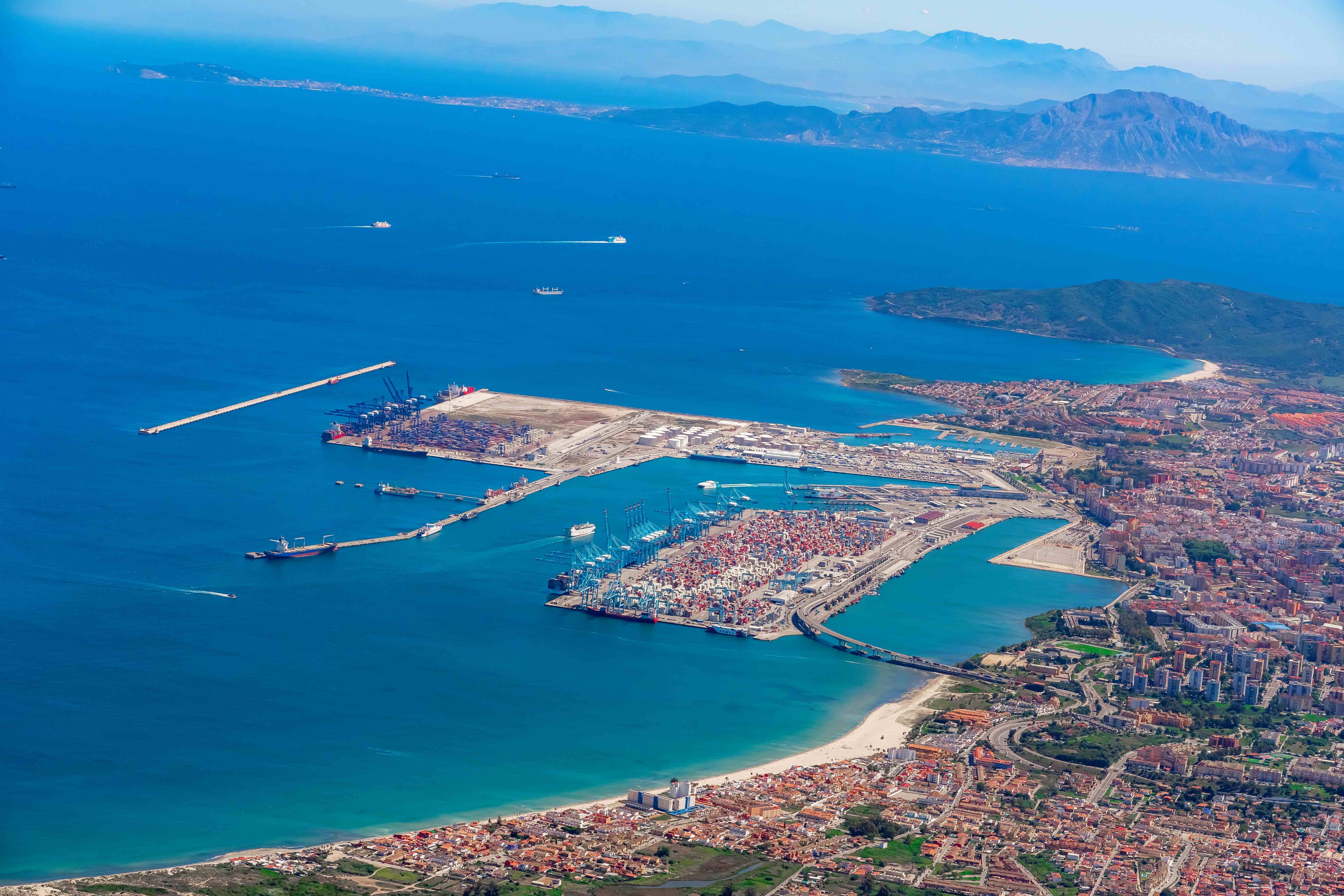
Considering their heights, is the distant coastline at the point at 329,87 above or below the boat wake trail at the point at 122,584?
above

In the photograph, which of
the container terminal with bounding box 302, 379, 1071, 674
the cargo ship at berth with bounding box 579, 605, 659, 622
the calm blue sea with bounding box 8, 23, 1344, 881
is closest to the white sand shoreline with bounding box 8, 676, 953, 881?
the calm blue sea with bounding box 8, 23, 1344, 881

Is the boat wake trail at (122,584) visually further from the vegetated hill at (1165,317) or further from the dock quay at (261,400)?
the vegetated hill at (1165,317)

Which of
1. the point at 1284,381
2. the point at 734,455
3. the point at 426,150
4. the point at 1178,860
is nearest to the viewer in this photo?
the point at 1178,860

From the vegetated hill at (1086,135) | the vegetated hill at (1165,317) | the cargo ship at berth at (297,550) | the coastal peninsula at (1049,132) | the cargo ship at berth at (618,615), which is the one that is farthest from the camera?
the coastal peninsula at (1049,132)

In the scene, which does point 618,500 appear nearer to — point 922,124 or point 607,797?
point 607,797

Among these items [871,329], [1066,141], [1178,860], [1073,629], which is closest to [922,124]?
[1066,141]

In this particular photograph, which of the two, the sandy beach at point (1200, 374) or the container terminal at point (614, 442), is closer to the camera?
the container terminal at point (614, 442)

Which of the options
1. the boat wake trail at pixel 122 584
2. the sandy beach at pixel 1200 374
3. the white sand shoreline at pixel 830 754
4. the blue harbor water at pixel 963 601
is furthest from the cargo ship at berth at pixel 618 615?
the sandy beach at pixel 1200 374

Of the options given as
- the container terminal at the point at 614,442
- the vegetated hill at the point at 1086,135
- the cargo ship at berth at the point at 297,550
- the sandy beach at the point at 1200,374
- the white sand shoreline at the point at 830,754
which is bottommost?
the white sand shoreline at the point at 830,754
